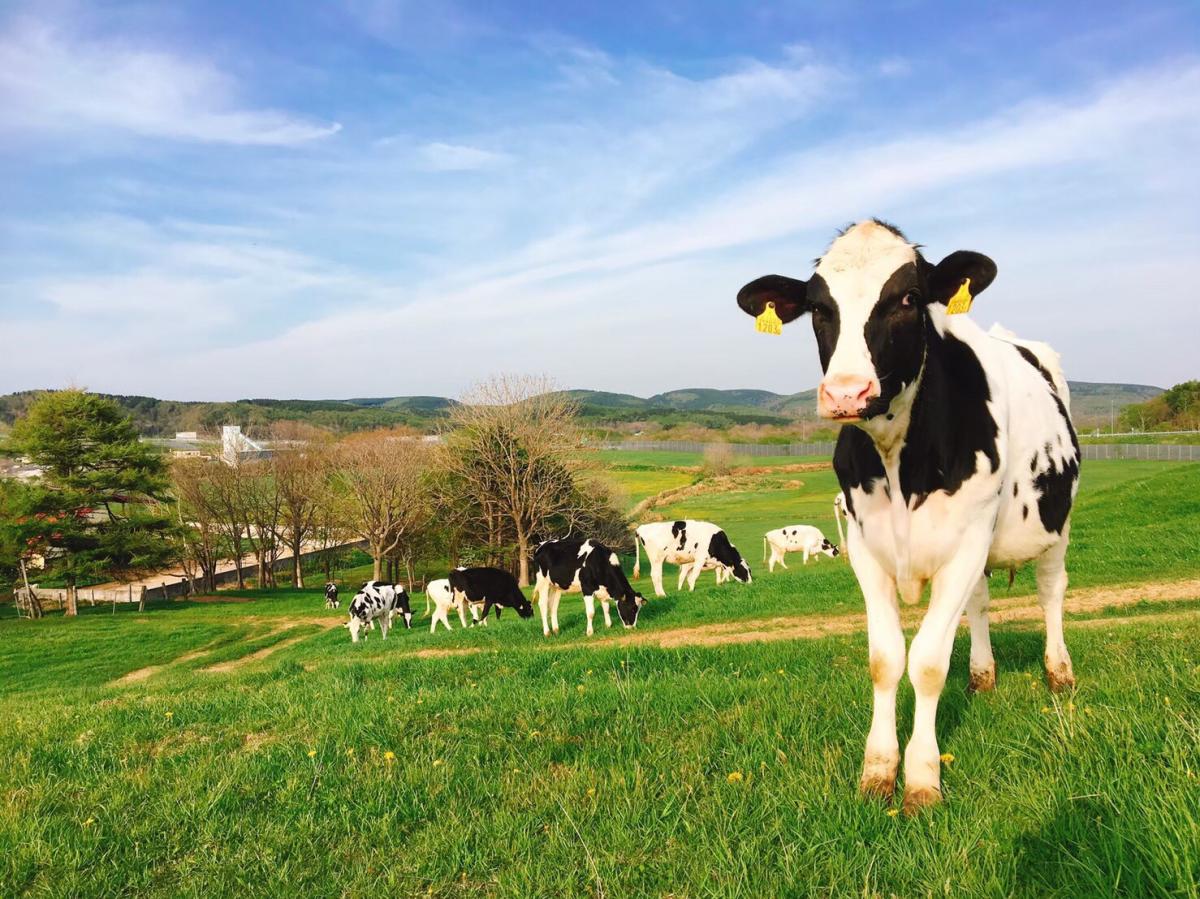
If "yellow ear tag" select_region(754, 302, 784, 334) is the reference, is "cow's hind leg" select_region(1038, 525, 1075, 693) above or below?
below

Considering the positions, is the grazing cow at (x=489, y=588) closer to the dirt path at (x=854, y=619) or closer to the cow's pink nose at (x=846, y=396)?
the dirt path at (x=854, y=619)

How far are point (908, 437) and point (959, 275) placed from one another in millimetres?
962

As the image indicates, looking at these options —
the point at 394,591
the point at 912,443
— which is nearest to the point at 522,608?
the point at 394,591

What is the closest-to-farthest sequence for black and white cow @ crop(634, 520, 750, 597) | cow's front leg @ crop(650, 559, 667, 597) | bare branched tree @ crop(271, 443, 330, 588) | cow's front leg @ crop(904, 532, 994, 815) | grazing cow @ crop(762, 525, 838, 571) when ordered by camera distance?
cow's front leg @ crop(904, 532, 994, 815) < cow's front leg @ crop(650, 559, 667, 597) < black and white cow @ crop(634, 520, 750, 597) < grazing cow @ crop(762, 525, 838, 571) < bare branched tree @ crop(271, 443, 330, 588)

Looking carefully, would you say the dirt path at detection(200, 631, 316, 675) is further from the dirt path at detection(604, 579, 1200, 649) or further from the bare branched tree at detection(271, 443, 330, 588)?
the bare branched tree at detection(271, 443, 330, 588)

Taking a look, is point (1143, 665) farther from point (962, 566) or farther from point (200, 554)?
point (200, 554)

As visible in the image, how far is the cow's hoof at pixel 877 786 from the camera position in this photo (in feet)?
11.5

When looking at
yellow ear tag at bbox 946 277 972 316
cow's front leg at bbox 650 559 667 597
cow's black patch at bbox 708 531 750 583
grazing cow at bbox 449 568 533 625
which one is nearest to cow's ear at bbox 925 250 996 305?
yellow ear tag at bbox 946 277 972 316

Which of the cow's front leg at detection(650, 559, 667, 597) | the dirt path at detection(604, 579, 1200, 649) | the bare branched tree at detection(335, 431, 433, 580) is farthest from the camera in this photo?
the bare branched tree at detection(335, 431, 433, 580)

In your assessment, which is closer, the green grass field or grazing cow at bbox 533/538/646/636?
the green grass field

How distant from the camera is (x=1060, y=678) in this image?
531 cm

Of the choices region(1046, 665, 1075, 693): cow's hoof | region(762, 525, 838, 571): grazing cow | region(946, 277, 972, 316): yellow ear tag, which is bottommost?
region(762, 525, 838, 571): grazing cow

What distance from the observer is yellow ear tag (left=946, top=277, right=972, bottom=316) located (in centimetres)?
410

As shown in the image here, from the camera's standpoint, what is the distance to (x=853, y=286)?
146 inches
